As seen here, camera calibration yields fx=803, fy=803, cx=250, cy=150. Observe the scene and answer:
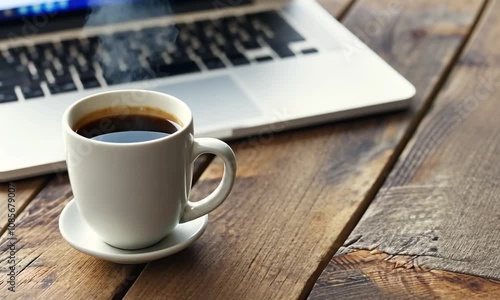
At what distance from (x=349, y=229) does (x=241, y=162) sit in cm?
14

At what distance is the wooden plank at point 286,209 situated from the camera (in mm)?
603

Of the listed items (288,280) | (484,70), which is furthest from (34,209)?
(484,70)

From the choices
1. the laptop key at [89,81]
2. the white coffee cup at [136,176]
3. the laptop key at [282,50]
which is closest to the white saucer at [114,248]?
the white coffee cup at [136,176]

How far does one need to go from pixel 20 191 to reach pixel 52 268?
0.39ft

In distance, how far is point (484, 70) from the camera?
956 millimetres

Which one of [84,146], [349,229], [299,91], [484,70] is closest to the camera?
[84,146]

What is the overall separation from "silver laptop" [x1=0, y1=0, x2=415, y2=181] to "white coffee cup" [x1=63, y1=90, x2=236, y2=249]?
14cm

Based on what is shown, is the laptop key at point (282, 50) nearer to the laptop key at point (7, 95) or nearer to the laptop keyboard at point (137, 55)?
the laptop keyboard at point (137, 55)

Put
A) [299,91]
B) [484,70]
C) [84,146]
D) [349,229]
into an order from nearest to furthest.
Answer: [84,146] → [349,229] → [299,91] → [484,70]

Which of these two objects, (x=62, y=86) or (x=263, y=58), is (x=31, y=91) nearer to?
(x=62, y=86)

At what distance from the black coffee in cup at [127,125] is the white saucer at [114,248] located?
0.27 ft

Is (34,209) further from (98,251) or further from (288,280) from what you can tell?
(288,280)

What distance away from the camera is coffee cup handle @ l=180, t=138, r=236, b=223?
2.00 feet

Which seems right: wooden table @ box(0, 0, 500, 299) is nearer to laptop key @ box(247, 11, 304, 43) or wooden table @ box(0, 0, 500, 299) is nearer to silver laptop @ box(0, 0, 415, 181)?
silver laptop @ box(0, 0, 415, 181)
